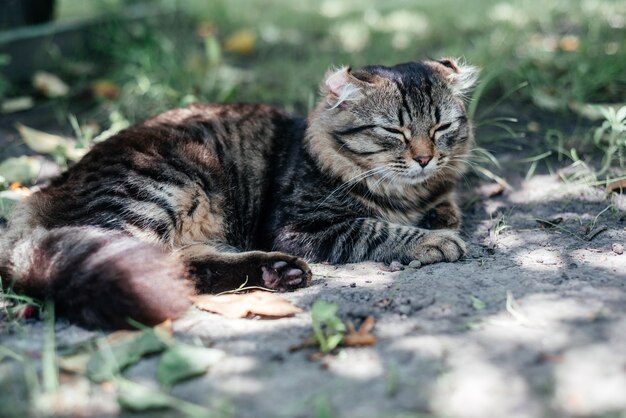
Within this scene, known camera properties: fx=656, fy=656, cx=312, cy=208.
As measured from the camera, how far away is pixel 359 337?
81.4 inches

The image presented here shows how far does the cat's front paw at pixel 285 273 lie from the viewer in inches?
104

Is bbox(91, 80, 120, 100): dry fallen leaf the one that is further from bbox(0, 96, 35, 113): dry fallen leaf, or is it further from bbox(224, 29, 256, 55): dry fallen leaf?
bbox(224, 29, 256, 55): dry fallen leaf

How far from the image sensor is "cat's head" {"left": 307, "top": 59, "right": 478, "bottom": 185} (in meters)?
2.95

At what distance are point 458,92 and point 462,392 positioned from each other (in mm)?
1779

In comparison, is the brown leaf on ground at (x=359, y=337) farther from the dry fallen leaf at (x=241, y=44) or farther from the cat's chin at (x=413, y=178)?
the dry fallen leaf at (x=241, y=44)

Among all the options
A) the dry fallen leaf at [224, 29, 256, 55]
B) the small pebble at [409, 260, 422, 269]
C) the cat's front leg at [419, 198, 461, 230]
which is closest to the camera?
the small pebble at [409, 260, 422, 269]

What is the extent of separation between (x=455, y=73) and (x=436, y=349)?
160 centimetres

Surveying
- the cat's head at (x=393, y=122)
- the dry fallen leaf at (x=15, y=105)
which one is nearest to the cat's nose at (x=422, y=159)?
the cat's head at (x=393, y=122)

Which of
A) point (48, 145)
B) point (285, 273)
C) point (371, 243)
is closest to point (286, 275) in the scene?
point (285, 273)

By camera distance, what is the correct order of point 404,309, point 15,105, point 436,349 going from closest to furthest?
point 436,349
point 404,309
point 15,105

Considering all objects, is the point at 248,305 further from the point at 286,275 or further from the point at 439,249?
the point at 439,249

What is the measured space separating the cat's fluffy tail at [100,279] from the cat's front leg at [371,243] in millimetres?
719

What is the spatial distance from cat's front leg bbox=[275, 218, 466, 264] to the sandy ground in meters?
0.10

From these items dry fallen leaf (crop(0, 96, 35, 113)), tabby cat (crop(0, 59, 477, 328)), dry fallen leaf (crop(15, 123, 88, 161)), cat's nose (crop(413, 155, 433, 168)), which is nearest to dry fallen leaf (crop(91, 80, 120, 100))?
dry fallen leaf (crop(0, 96, 35, 113))
